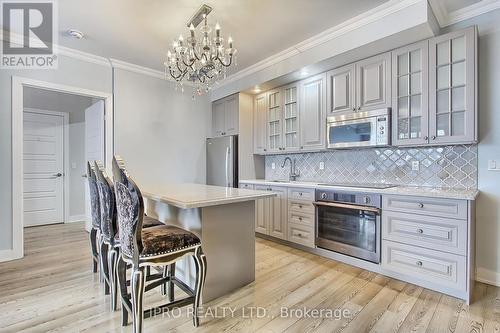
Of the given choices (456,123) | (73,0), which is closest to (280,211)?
(456,123)

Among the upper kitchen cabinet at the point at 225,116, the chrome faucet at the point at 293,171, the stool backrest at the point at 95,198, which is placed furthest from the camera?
the upper kitchen cabinet at the point at 225,116

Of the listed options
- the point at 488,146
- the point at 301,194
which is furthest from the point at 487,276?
the point at 301,194

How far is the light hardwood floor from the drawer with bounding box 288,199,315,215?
2.03 ft

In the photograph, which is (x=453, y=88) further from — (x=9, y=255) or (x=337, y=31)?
(x=9, y=255)

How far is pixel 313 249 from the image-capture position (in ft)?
10.8

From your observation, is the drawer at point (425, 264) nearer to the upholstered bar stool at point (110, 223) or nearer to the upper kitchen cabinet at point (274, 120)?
the upper kitchen cabinet at point (274, 120)

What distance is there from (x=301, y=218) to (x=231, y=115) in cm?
220

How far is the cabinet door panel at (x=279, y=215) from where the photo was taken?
141 inches

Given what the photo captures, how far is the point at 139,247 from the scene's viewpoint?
1613mm

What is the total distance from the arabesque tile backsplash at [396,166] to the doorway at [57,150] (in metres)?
3.06

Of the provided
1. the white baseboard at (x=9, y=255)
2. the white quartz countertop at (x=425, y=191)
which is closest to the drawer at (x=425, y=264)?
the white quartz countertop at (x=425, y=191)

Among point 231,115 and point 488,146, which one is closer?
point 488,146

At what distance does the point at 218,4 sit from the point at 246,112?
2105mm

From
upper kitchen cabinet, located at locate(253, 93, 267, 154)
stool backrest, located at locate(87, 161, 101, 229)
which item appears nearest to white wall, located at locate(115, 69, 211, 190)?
upper kitchen cabinet, located at locate(253, 93, 267, 154)
